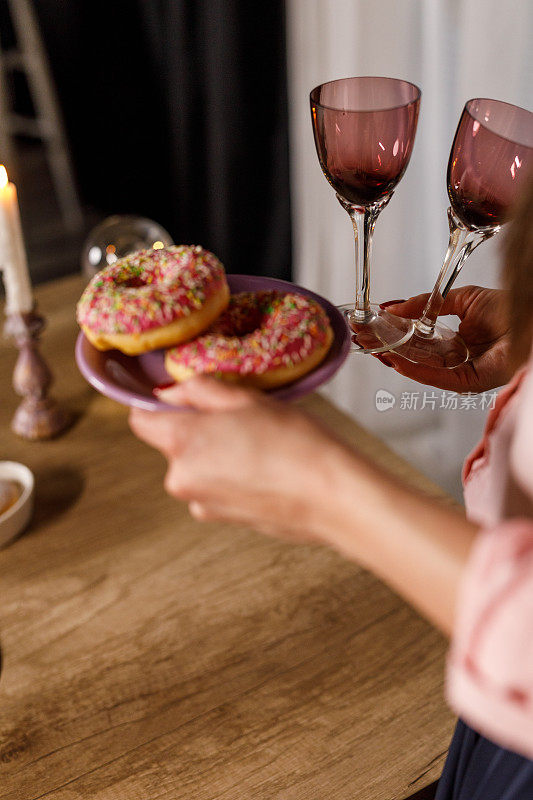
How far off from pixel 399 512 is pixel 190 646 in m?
0.42

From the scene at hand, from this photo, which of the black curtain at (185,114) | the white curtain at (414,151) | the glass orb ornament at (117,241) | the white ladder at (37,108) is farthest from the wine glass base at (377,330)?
the white ladder at (37,108)

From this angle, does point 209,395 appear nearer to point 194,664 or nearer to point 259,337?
point 259,337

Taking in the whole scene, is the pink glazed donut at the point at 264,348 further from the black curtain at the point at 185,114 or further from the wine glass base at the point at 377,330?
the black curtain at the point at 185,114

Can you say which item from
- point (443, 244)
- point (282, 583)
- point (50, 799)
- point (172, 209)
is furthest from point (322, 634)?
point (172, 209)

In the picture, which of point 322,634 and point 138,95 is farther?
point 138,95

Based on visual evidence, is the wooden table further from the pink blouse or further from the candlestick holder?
the pink blouse

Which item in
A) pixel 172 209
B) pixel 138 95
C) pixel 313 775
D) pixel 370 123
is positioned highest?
pixel 370 123

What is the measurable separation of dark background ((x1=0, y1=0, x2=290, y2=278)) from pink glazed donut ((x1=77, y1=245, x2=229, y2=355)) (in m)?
1.65

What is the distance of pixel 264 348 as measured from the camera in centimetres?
58

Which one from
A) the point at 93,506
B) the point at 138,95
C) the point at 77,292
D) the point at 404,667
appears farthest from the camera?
the point at 138,95

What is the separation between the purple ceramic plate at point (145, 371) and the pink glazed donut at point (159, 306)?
0.6 inches

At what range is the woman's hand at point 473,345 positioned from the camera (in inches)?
30.8

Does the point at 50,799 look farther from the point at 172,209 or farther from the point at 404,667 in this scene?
the point at 172,209

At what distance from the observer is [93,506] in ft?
3.03
